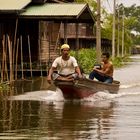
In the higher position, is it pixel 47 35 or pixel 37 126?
pixel 47 35

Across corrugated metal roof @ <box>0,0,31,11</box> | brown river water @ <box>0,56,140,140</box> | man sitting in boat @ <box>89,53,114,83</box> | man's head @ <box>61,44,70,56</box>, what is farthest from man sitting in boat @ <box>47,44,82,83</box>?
corrugated metal roof @ <box>0,0,31,11</box>

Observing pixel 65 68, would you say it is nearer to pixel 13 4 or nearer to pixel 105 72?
pixel 105 72

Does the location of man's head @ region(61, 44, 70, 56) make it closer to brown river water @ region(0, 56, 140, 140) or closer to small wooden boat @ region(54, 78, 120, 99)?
small wooden boat @ region(54, 78, 120, 99)

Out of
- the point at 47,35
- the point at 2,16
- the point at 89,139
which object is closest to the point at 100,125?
→ the point at 89,139

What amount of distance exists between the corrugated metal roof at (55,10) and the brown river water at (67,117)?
8.43m

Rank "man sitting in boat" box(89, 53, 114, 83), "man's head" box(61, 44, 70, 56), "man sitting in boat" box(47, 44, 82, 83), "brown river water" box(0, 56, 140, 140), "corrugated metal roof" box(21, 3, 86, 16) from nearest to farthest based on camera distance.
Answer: "brown river water" box(0, 56, 140, 140) → "man's head" box(61, 44, 70, 56) → "man sitting in boat" box(47, 44, 82, 83) → "man sitting in boat" box(89, 53, 114, 83) → "corrugated metal roof" box(21, 3, 86, 16)

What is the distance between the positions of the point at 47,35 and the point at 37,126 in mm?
22961

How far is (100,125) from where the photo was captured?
1211 cm

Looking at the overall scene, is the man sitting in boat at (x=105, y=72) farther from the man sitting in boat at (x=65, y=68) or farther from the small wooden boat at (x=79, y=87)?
the man sitting in boat at (x=65, y=68)

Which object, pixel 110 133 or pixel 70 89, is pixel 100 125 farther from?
pixel 70 89

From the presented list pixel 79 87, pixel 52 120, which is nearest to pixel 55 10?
pixel 79 87

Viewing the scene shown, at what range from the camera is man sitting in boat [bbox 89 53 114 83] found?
63.2 feet

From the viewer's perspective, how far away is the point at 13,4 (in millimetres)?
29625

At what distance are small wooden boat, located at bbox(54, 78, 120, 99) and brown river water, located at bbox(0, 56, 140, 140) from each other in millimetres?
215
